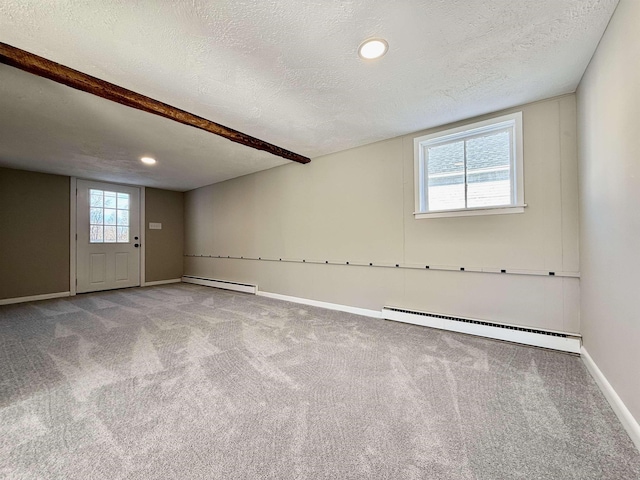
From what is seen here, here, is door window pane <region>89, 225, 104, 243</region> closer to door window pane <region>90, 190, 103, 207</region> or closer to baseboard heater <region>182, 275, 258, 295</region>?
door window pane <region>90, 190, 103, 207</region>

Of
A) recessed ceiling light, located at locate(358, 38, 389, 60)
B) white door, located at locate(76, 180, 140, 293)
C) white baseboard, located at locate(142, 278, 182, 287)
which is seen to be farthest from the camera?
white baseboard, located at locate(142, 278, 182, 287)

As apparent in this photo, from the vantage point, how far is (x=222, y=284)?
18.3 feet

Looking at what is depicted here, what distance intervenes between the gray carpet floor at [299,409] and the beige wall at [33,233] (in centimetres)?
238

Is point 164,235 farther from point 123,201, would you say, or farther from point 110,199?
point 110,199

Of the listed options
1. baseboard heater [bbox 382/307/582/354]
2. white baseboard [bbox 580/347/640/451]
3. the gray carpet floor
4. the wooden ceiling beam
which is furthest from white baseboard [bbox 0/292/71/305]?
white baseboard [bbox 580/347/640/451]

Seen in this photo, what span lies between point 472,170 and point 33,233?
22.5ft

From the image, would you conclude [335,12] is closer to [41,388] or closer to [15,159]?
[41,388]

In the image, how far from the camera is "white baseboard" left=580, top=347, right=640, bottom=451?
4.27ft

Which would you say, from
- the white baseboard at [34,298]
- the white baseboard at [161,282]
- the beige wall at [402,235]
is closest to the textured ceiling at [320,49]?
the beige wall at [402,235]

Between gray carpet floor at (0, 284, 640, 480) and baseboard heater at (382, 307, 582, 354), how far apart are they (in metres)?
0.13

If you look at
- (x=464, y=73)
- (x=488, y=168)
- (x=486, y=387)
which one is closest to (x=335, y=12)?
(x=464, y=73)

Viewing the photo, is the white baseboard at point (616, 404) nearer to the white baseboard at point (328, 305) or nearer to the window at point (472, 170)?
the window at point (472, 170)

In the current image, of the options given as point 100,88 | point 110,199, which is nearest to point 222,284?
point 110,199

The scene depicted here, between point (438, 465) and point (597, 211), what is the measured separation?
1.98 meters
